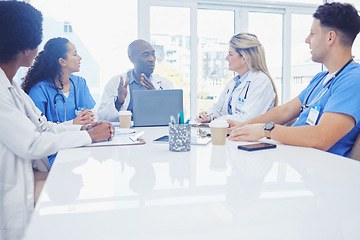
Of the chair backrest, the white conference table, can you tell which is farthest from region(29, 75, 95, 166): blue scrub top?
the chair backrest

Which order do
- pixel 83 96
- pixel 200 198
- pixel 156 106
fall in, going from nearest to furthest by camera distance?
pixel 200 198, pixel 156 106, pixel 83 96

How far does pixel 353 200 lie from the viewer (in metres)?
0.70

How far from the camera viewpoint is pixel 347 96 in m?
1.42

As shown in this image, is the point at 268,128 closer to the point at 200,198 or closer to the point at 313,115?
the point at 313,115

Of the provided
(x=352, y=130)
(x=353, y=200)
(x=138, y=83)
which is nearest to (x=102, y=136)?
(x=353, y=200)

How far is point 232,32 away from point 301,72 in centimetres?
152

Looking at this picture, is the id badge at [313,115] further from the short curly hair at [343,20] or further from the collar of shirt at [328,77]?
the short curly hair at [343,20]

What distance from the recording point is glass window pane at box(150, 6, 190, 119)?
4.87 metres

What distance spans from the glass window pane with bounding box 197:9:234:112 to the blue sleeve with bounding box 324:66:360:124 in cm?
370

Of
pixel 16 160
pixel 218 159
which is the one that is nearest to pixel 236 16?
pixel 218 159

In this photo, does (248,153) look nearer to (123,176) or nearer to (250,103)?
(123,176)

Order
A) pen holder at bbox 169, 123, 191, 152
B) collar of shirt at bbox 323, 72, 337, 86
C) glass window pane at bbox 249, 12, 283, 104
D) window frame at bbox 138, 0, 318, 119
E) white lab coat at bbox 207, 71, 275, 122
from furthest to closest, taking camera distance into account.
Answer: glass window pane at bbox 249, 12, 283, 104 → window frame at bbox 138, 0, 318, 119 → white lab coat at bbox 207, 71, 275, 122 → collar of shirt at bbox 323, 72, 337, 86 → pen holder at bbox 169, 123, 191, 152

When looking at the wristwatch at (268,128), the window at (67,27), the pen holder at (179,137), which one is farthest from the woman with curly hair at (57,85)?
the window at (67,27)

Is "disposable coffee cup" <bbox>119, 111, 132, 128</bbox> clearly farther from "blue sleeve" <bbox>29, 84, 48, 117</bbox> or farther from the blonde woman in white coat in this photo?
"blue sleeve" <bbox>29, 84, 48, 117</bbox>
